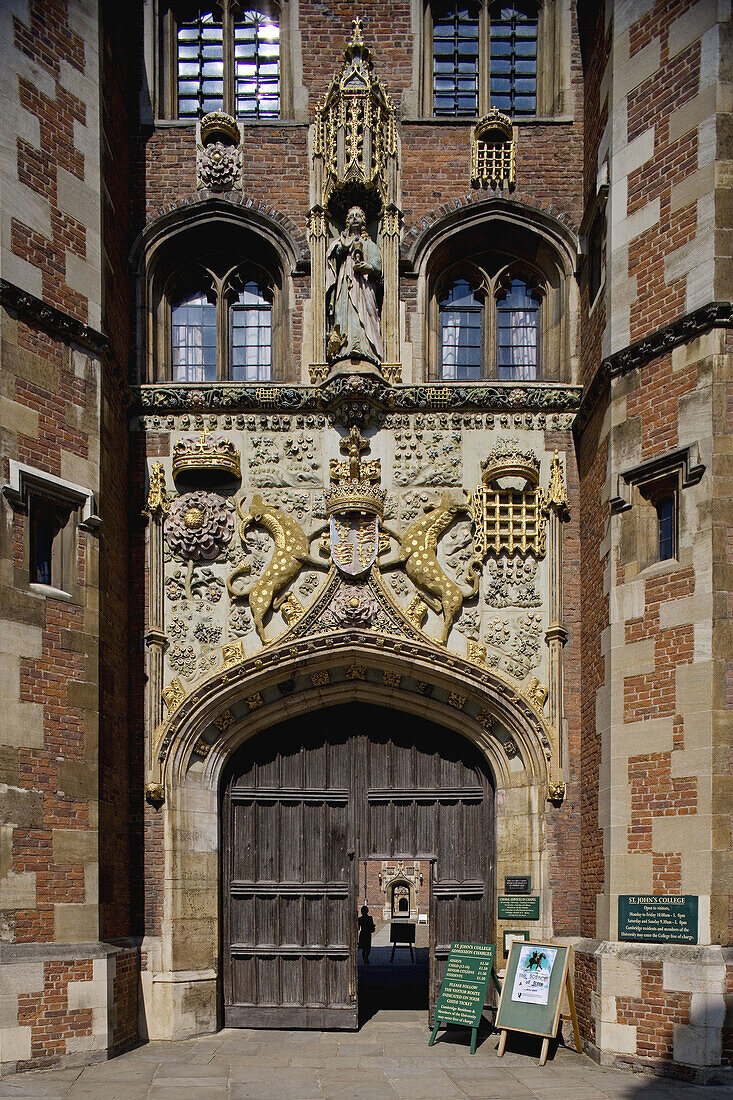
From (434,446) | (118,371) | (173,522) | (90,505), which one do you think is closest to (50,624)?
(90,505)

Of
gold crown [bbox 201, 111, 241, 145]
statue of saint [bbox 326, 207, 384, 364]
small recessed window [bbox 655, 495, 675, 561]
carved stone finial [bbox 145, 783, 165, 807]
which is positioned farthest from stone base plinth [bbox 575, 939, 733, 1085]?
gold crown [bbox 201, 111, 241, 145]

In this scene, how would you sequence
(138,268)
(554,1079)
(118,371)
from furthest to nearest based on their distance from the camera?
(138,268) → (118,371) → (554,1079)

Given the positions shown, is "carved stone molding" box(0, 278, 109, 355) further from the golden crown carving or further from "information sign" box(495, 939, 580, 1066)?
"information sign" box(495, 939, 580, 1066)

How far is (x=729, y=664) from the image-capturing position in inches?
407

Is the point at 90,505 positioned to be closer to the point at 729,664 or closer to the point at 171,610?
the point at 171,610

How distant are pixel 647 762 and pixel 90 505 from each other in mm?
6465

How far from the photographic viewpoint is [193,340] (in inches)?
561

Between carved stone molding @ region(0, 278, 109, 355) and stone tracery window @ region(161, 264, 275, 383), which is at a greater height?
stone tracery window @ region(161, 264, 275, 383)

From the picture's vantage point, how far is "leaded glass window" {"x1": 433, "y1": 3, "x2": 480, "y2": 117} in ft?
47.7

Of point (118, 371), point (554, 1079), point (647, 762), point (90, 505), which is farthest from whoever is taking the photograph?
point (118, 371)

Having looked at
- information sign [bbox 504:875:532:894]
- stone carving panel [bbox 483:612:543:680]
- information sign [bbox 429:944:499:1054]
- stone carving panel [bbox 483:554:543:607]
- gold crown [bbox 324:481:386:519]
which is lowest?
information sign [bbox 429:944:499:1054]

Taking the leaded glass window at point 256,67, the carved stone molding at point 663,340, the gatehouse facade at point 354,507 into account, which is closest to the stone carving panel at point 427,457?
the gatehouse facade at point 354,507

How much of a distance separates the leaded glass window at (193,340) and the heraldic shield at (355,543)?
287cm

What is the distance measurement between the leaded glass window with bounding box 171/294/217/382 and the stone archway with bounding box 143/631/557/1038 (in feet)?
13.1
